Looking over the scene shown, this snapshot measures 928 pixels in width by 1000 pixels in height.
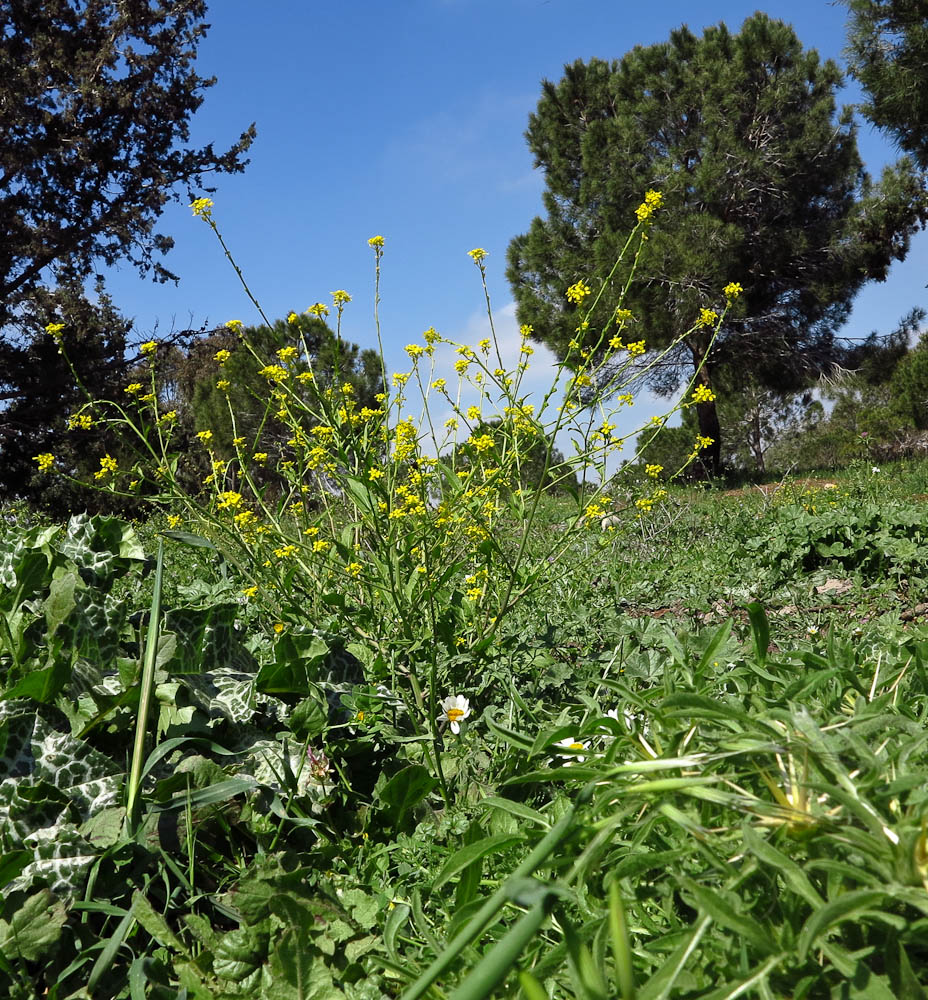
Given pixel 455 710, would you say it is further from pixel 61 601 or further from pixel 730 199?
pixel 730 199

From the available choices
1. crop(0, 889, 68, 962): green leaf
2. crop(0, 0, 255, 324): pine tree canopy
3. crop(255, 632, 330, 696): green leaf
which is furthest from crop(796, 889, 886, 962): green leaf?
crop(0, 0, 255, 324): pine tree canopy

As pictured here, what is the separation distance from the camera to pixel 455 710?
2.04 meters

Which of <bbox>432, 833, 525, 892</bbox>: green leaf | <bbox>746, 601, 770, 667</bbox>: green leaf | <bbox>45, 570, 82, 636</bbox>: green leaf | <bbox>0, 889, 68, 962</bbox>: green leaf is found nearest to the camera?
<bbox>432, 833, 525, 892</bbox>: green leaf

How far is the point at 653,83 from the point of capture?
2031cm

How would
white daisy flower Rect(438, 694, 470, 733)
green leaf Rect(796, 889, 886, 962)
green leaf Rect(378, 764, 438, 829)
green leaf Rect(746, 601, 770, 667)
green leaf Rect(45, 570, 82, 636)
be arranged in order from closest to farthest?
green leaf Rect(796, 889, 886, 962) < green leaf Rect(746, 601, 770, 667) < green leaf Rect(378, 764, 438, 829) < green leaf Rect(45, 570, 82, 636) < white daisy flower Rect(438, 694, 470, 733)

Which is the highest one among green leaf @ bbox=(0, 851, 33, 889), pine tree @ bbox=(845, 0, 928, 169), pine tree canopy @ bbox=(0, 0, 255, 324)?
pine tree canopy @ bbox=(0, 0, 255, 324)

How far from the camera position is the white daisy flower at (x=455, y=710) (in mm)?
2020

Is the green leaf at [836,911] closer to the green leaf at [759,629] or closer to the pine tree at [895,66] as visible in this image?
the green leaf at [759,629]

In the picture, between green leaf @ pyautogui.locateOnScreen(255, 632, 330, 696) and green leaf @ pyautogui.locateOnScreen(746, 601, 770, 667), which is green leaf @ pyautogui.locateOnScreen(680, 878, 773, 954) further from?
green leaf @ pyautogui.locateOnScreen(255, 632, 330, 696)

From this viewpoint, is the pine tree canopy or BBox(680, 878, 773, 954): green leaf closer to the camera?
BBox(680, 878, 773, 954): green leaf

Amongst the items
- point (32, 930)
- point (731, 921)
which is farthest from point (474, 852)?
point (32, 930)

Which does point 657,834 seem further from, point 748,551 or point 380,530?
point 748,551

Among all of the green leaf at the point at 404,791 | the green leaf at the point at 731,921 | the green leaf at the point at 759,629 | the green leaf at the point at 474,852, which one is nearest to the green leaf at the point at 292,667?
the green leaf at the point at 404,791

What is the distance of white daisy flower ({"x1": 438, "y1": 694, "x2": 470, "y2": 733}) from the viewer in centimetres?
202
